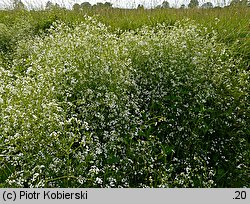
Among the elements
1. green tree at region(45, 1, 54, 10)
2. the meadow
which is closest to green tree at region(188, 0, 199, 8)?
green tree at region(45, 1, 54, 10)

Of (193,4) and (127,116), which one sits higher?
(193,4)

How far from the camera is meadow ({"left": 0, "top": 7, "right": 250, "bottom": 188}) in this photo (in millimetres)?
3391

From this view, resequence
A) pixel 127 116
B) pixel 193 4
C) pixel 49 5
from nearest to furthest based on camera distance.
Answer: pixel 127 116, pixel 193 4, pixel 49 5

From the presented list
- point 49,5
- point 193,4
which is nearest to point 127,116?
point 193,4

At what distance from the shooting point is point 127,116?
4.04m

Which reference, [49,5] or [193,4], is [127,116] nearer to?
[193,4]

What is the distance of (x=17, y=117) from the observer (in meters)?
3.48

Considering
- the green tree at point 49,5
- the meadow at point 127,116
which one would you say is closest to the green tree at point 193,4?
the green tree at point 49,5

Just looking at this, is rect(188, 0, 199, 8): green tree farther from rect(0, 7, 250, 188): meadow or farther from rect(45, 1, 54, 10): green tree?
rect(0, 7, 250, 188): meadow

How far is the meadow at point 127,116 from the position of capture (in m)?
3.39

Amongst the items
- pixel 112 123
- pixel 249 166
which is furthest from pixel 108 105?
pixel 249 166

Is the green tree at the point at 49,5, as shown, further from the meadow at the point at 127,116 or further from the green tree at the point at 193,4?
the meadow at the point at 127,116

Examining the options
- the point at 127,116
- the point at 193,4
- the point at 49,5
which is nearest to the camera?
the point at 127,116

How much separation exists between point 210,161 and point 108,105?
4.44 ft
